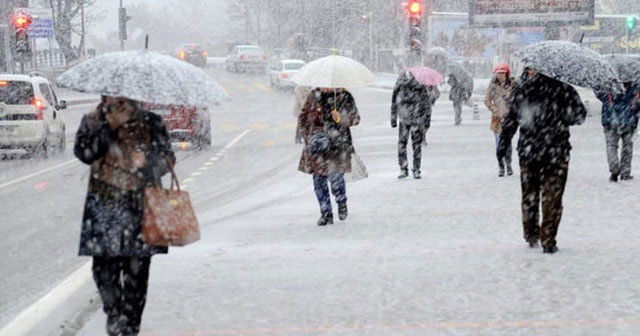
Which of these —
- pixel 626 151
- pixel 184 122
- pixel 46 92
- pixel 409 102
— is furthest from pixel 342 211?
pixel 46 92

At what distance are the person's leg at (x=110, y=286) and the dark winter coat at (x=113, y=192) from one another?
0.14m

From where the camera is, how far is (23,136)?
21406 millimetres

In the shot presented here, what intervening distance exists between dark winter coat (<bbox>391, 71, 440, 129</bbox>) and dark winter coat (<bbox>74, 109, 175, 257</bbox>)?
9179 millimetres

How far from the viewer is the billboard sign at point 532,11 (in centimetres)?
3606

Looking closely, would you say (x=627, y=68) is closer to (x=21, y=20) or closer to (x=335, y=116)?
(x=335, y=116)

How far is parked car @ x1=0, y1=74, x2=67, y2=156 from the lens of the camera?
21.4m

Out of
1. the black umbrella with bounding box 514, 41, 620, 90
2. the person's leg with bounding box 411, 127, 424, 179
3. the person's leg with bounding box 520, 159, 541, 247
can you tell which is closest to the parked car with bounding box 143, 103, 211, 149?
the person's leg with bounding box 411, 127, 424, 179

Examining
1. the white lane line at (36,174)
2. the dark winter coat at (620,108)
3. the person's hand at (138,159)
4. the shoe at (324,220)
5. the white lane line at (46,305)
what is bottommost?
the white lane line at (36,174)

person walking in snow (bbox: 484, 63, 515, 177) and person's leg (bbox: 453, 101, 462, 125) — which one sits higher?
person walking in snow (bbox: 484, 63, 515, 177)

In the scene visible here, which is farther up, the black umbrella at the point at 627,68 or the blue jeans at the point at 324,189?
the black umbrella at the point at 627,68

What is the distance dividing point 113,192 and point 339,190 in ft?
18.5

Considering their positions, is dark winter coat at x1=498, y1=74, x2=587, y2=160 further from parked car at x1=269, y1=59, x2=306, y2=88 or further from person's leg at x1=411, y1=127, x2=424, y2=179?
parked car at x1=269, y1=59, x2=306, y2=88

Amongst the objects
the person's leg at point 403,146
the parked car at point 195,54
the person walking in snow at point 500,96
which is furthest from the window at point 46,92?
the parked car at point 195,54

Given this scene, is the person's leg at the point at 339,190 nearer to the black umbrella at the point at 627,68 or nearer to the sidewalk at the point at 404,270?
the sidewalk at the point at 404,270
